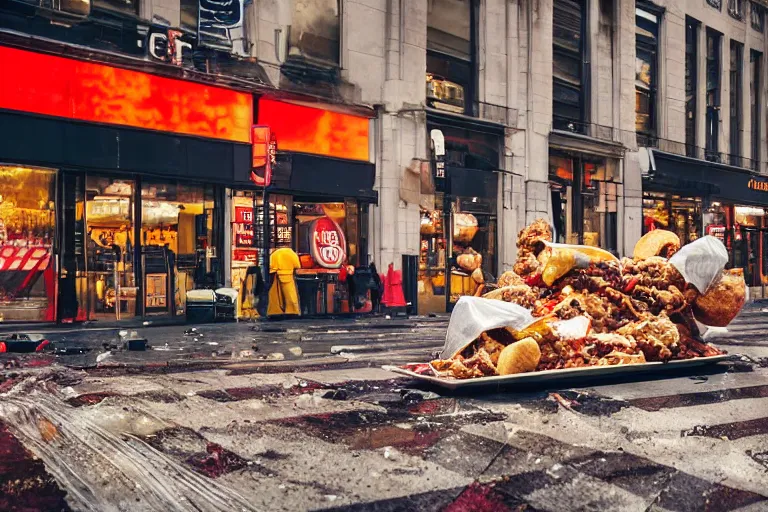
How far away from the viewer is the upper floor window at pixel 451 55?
21797mm

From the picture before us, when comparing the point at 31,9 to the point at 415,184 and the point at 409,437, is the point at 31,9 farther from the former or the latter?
the point at 409,437

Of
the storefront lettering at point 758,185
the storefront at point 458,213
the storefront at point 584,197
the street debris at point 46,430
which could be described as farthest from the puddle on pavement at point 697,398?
the storefront lettering at point 758,185

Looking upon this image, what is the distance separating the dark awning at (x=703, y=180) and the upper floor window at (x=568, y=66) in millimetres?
4175

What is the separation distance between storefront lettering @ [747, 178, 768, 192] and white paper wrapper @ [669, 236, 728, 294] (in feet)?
94.3

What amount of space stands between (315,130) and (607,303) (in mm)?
11859

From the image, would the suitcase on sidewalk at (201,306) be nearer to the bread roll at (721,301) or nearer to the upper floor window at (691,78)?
the bread roll at (721,301)

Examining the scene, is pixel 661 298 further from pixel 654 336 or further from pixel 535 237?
pixel 535 237

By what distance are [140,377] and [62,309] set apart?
761 cm

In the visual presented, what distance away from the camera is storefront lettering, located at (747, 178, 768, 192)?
3406cm

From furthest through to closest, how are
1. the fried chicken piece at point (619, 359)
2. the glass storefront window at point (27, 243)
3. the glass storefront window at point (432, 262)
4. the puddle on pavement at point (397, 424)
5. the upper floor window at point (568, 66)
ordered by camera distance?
the upper floor window at point (568, 66) → the glass storefront window at point (432, 262) → the glass storefront window at point (27, 243) → the fried chicken piece at point (619, 359) → the puddle on pavement at point (397, 424)

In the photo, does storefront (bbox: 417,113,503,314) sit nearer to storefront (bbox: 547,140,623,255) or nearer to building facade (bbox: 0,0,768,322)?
building facade (bbox: 0,0,768,322)

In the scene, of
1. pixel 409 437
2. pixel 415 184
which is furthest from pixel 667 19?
pixel 409 437

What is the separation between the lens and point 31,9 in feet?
45.1

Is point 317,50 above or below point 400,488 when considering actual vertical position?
above
